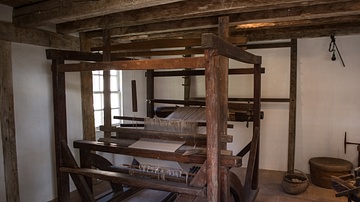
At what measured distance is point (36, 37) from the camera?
3.35 m

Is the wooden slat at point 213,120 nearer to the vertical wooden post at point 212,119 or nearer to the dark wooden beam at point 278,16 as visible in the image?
the vertical wooden post at point 212,119

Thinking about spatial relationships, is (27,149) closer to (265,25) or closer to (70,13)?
(70,13)

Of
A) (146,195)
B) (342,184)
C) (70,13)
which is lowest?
(146,195)

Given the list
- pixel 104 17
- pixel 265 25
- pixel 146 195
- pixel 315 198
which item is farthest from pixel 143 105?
pixel 315 198

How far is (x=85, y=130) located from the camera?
407 cm

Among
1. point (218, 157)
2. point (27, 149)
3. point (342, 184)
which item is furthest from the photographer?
point (27, 149)

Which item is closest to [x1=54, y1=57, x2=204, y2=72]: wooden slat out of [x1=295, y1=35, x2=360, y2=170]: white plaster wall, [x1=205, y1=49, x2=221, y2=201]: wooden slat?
[x1=205, y1=49, x2=221, y2=201]: wooden slat

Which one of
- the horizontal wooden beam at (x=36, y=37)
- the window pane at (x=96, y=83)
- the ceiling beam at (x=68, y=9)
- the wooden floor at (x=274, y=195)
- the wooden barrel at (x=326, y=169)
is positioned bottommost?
the wooden floor at (x=274, y=195)

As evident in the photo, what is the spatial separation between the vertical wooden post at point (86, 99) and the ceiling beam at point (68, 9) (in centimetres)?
110

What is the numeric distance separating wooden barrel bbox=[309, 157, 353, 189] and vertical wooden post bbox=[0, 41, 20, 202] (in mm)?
4369

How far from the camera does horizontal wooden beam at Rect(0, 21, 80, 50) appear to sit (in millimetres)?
3004

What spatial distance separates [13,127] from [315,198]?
4.21 m

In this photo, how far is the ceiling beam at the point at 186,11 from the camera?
7.83 ft

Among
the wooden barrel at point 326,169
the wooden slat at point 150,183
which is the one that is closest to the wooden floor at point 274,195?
the wooden barrel at point 326,169
